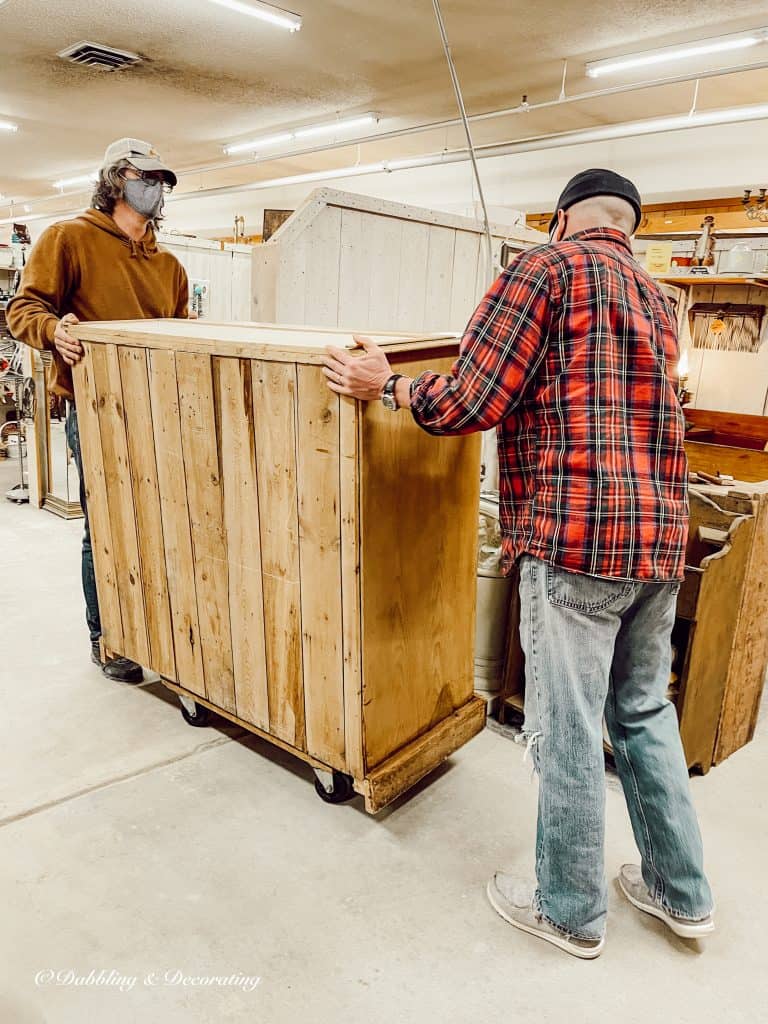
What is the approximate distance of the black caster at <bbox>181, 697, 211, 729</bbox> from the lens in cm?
245

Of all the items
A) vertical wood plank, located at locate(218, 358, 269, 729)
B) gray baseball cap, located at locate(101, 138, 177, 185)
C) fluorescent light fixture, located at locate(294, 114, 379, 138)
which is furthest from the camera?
fluorescent light fixture, located at locate(294, 114, 379, 138)

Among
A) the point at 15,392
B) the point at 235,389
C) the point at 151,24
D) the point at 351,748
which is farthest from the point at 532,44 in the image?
the point at 351,748

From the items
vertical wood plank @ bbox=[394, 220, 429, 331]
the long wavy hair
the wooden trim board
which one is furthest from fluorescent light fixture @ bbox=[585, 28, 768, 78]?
the wooden trim board

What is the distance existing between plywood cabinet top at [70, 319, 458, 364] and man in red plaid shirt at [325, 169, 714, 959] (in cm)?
14

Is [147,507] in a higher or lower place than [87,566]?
higher

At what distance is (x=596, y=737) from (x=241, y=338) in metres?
1.31

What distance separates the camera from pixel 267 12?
554 centimetres

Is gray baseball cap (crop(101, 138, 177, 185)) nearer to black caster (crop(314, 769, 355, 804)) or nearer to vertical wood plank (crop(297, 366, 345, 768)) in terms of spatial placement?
vertical wood plank (crop(297, 366, 345, 768))

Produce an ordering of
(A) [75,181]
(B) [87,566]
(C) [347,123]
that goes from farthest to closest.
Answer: (A) [75,181] < (C) [347,123] < (B) [87,566]

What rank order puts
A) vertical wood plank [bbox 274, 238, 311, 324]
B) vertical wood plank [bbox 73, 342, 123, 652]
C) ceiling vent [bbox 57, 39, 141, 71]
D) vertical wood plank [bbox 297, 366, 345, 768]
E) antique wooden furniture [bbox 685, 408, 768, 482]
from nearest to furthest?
1. vertical wood plank [bbox 297, 366, 345, 768]
2. vertical wood plank [bbox 73, 342, 123, 652]
3. vertical wood plank [bbox 274, 238, 311, 324]
4. antique wooden furniture [bbox 685, 408, 768, 482]
5. ceiling vent [bbox 57, 39, 141, 71]

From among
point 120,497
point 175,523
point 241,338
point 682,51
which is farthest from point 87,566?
point 682,51

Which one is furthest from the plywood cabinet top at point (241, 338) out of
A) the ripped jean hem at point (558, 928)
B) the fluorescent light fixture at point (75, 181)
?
the fluorescent light fixture at point (75, 181)

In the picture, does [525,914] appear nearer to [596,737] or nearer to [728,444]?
[596,737]

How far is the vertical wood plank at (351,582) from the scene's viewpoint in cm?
170
